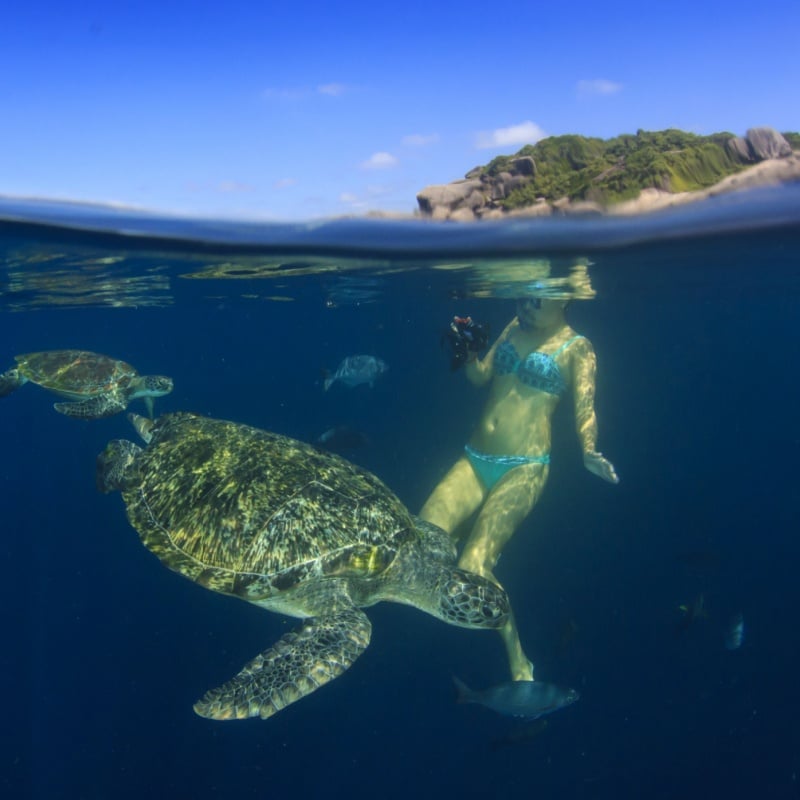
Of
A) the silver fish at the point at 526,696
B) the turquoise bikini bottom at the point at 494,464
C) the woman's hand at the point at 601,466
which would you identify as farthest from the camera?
the turquoise bikini bottom at the point at 494,464

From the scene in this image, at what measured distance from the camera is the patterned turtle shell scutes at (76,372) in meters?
9.87

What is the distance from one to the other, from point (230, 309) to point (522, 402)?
71.6 ft

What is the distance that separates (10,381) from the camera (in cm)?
1044

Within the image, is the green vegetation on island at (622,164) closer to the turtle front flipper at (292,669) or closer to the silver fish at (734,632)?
the turtle front flipper at (292,669)

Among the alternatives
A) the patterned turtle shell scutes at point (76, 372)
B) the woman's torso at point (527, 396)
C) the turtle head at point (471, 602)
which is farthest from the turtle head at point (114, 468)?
the woman's torso at point (527, 396)

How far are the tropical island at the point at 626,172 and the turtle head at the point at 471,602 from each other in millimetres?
5747

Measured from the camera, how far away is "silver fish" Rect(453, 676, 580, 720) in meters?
7.08

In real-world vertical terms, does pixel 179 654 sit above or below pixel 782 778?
above

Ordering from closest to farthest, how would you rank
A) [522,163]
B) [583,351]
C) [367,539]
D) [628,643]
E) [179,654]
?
[367,539]
[522,163]
[583,351]
[179,654]
[628,643]

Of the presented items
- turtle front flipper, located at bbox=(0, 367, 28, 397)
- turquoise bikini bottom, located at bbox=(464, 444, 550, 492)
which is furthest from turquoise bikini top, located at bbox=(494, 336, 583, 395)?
turtle front flipper, located at bbox=(0, 367, 28, 397)

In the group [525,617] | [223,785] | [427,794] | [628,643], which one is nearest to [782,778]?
[628,643]

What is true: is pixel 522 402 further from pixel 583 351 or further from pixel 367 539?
pixel 367 539

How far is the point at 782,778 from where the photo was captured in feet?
42.1

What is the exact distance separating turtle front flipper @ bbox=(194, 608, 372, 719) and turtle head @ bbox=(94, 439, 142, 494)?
125 inches
